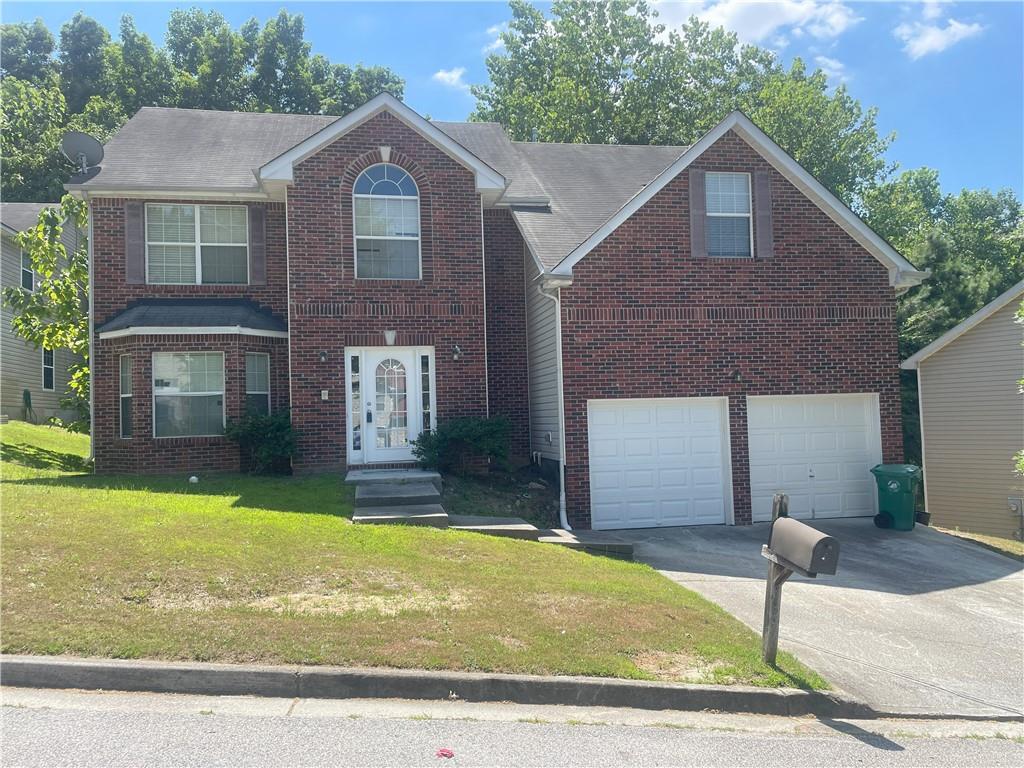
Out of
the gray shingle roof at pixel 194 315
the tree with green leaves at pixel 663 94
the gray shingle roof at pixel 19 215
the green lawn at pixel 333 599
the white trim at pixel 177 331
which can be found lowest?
the green lawn at pixel 333 599

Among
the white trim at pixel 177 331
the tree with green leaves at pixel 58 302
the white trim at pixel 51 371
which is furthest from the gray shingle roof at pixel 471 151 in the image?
the white trim at pixel 51 371

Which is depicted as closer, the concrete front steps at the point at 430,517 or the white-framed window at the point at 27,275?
the concrete front steps at the point at 430,517

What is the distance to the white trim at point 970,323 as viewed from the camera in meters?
15.4

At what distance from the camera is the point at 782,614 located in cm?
792

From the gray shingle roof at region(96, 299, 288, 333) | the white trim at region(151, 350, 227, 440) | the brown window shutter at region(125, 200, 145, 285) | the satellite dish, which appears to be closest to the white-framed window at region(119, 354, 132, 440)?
the white trim at region(151, 350, 227, 440)

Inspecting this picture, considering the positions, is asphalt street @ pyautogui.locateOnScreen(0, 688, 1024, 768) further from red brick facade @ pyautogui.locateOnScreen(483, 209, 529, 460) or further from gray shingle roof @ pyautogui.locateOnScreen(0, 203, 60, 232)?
gray shingle roof @ pyautogui.locateOnScreen(0, 203, 60, 232)

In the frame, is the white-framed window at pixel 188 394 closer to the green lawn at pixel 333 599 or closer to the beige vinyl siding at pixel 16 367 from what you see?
the green lawn at pixel 333 599

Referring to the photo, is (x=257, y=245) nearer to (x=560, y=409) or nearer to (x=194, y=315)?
(x=194, y=315)

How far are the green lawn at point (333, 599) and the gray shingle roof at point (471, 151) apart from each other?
6.16 meters

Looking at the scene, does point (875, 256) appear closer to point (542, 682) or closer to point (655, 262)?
point (655, 262)

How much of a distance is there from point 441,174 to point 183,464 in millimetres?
6942

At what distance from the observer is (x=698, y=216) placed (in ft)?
42.7

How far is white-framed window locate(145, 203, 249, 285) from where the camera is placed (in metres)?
14.3

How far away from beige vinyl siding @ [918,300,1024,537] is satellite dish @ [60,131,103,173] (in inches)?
714
